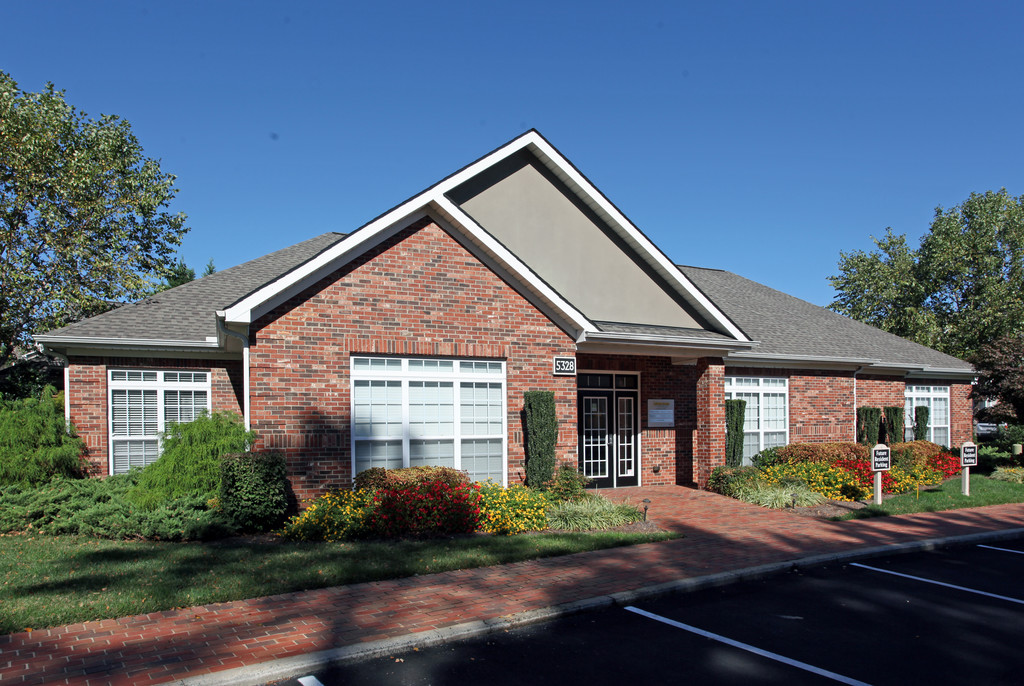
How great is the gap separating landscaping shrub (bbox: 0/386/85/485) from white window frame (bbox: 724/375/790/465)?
573 inches

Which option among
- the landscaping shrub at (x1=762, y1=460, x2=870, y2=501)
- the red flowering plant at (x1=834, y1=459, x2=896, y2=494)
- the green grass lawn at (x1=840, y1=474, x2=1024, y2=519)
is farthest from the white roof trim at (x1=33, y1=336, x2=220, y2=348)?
the red flowering plant at (x1=834, y1=459, x2=896, y2=494)

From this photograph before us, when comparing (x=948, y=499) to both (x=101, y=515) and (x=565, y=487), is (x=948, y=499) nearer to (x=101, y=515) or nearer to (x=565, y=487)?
(x=565, y=487)

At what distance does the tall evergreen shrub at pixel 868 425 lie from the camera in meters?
19.8

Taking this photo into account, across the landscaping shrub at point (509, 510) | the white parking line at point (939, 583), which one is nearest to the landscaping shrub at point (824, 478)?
the white parking line at point (939, 583)

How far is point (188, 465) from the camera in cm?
1155

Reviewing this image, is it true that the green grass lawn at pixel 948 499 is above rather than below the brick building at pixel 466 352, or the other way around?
below

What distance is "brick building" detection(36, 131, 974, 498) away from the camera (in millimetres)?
11539

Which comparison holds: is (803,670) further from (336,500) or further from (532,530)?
(336,500)

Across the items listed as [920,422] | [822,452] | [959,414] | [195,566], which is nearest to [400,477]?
[195,566]

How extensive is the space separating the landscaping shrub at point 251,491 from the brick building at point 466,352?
24.0 inches

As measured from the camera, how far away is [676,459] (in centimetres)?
1756

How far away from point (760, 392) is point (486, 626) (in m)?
13.7

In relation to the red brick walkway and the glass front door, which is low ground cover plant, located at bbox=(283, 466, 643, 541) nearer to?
the red brick walkway

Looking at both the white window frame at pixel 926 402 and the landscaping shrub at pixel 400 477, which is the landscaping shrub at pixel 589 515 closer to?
the landscaping shrub at pixel 400 477
